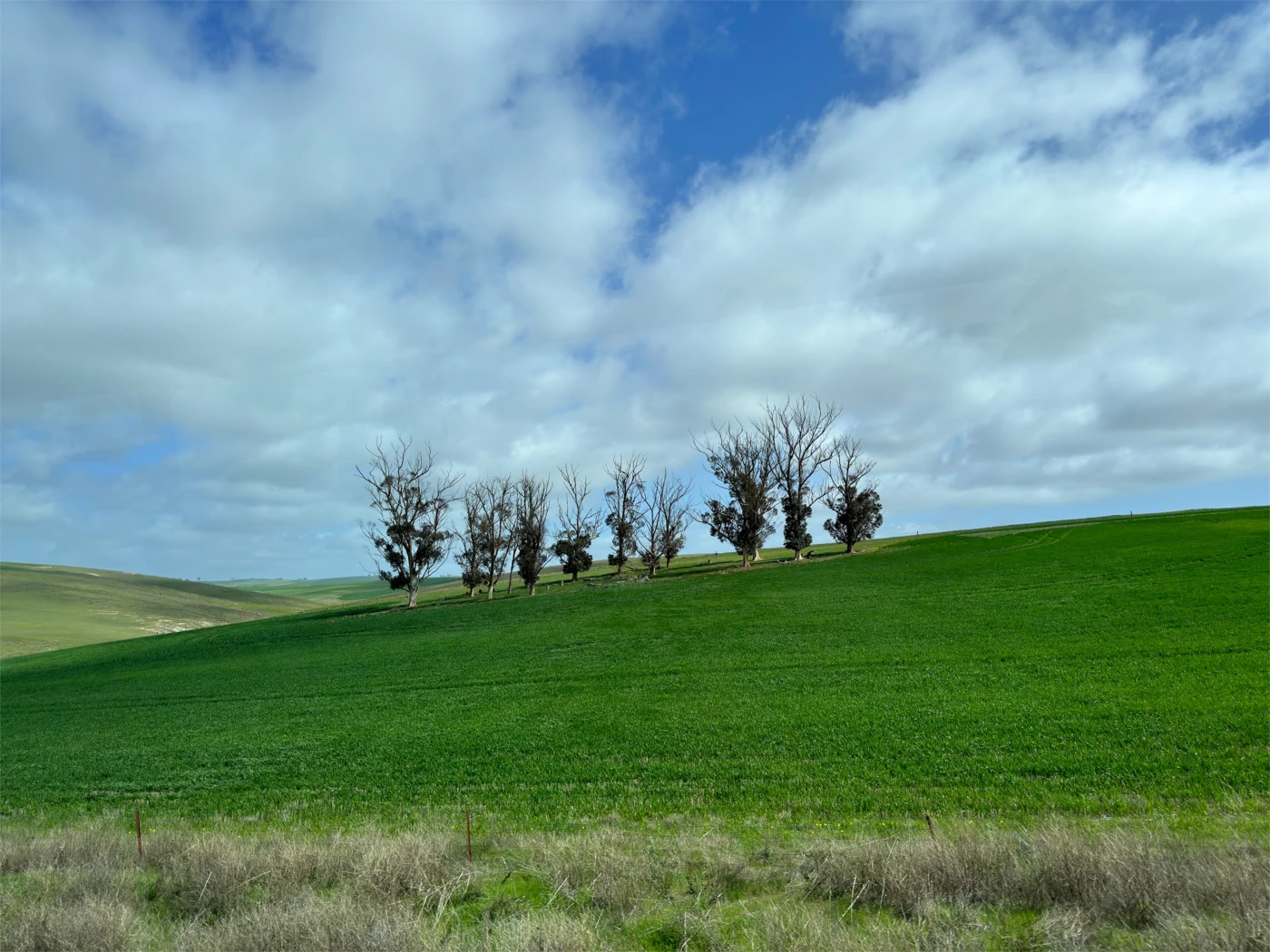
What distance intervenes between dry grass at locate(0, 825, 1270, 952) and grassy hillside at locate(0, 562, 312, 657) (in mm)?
71267

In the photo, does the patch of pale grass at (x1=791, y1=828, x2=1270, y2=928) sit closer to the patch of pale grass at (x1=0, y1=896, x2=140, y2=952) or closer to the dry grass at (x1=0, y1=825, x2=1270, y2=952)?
the dry grass at (x1=0, y1=825, x2=1270, y2=952)

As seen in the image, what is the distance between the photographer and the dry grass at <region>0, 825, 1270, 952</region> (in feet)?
20.8

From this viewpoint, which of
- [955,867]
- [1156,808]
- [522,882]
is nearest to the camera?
[955,867]

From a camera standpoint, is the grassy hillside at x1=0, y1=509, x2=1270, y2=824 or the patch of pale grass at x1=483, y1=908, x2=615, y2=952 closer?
the patch of pale grass at x1=483, y1=908, x2=615, y2=952

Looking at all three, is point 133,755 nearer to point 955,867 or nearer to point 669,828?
point 669,828

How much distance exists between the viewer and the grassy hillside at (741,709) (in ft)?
42.9

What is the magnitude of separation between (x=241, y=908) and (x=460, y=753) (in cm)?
1044

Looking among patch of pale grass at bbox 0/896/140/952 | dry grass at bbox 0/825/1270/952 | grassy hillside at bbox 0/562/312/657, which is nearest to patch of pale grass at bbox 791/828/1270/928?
dry grass at bbox 0/825/1270/952

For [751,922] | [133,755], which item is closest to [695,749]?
[751,922]

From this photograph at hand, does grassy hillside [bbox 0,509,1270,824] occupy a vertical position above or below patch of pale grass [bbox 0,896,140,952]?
below

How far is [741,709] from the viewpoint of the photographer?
19953 mm

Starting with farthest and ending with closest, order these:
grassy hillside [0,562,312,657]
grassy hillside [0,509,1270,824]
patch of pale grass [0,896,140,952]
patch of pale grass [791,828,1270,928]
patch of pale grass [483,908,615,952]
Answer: grassy hillside [0,562,312,657], grassy hillside [0,509,1270,824], patch of pale grass [0,896,140,952], patch of pale grass [791,828,1270,928], patch of pale grass [483,908,615,952]

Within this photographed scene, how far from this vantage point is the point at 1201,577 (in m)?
34.1

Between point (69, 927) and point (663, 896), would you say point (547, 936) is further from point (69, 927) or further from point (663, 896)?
point (69, 927)
